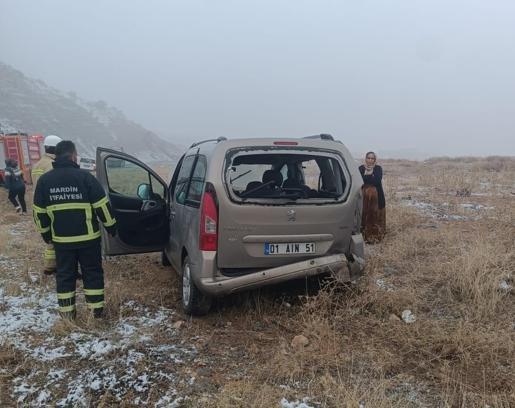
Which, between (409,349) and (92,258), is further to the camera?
(92,258)

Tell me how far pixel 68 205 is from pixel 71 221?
15cm

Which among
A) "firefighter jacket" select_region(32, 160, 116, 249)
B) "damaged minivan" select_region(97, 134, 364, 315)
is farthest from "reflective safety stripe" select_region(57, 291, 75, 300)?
"damaged minivan" select_region(97, 134, 364, 315)

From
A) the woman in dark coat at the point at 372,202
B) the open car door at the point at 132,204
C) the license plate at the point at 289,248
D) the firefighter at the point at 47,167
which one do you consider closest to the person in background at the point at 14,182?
the firefighter at the point at 47,167

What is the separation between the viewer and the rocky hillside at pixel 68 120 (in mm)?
77438

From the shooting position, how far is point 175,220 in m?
4.95

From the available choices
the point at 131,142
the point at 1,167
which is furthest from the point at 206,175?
the point at 131,142

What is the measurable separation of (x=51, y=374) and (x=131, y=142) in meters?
94.6

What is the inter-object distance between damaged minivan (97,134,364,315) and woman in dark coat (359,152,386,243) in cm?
245

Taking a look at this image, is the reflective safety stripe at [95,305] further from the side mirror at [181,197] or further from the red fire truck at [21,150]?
the red fire truck at [21,150]

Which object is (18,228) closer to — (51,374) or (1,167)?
(51,374)

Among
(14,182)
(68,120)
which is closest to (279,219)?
(14,182)

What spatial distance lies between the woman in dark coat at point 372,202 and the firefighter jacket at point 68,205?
4363 mm

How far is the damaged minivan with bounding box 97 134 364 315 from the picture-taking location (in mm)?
3824

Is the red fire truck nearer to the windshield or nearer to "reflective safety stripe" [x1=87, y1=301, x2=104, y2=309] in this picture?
"reflective safety stripe" [x1=87, y1=301, x2=104, y2=309]
